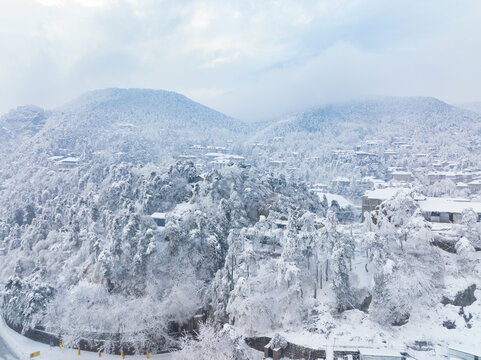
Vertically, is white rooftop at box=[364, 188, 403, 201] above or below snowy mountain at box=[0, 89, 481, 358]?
above

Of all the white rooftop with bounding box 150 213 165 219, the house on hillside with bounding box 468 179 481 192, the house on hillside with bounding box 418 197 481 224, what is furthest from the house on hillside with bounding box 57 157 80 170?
the house on hillside with bounding box 468 179 481 192

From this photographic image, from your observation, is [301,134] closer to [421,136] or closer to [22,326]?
[421,136]

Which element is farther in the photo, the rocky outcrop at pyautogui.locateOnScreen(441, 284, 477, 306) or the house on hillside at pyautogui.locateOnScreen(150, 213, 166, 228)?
the house on hillside at pyautogui.locateOnScreen(150, 213, 166, 228)

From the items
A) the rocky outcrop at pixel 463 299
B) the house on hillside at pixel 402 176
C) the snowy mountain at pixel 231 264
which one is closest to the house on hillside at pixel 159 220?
the snowy mountain at pixel 231 264

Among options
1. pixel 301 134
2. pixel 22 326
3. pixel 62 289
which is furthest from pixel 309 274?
pixel 301 134

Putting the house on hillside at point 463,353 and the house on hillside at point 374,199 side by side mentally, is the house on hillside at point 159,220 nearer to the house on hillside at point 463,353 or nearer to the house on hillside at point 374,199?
the house on hillside at point 374,199

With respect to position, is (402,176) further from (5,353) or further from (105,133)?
(105,133)

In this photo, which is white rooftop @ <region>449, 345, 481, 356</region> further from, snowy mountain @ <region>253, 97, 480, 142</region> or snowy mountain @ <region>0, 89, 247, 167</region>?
snowy mountain @ <region>253, 97, 480, 142</region>
